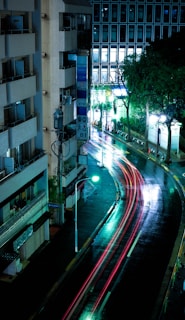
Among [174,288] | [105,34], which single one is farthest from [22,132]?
[105,34]

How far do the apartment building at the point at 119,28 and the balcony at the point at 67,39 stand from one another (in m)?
64.4

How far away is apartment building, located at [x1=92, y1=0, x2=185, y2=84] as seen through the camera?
359ft

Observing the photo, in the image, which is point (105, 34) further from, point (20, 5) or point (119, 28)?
point (20, 5)

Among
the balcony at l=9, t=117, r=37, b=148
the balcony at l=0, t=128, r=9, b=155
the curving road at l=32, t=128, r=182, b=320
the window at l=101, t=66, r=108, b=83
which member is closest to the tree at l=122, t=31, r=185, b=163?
the curving road at l=32, t=128, r=182, b=320

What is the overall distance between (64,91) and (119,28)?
68.8 metres

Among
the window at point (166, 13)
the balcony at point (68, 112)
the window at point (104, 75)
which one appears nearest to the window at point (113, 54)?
the window at point (104, 75)

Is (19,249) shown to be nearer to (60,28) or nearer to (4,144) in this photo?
(4,144)

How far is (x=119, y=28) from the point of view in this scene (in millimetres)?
109688

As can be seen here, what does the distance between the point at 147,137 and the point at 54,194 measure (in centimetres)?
2788

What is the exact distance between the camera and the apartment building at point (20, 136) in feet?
110

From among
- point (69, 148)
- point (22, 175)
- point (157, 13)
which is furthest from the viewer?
point (157, 13)

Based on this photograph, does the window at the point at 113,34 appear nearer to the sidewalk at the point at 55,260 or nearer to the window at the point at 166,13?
the window at the point at 166,13

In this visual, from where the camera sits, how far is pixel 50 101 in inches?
1772

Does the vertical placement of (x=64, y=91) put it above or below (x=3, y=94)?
below
